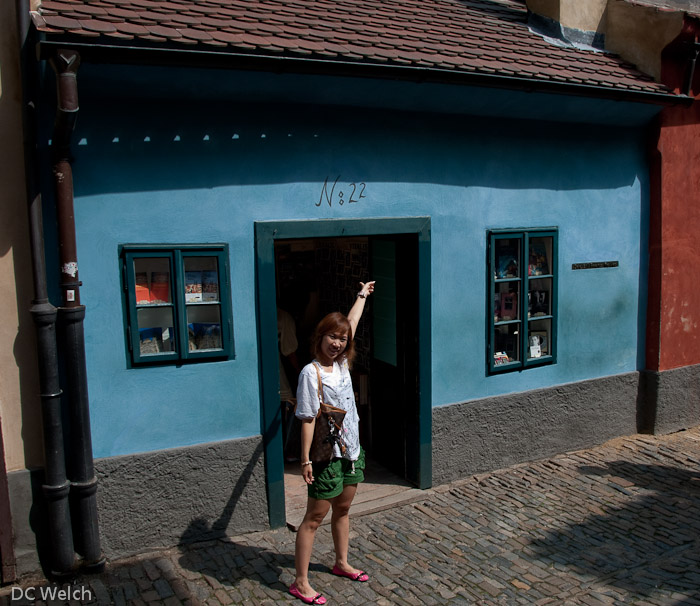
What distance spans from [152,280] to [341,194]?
166cm

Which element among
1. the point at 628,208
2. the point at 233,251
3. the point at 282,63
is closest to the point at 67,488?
the point at 233,251

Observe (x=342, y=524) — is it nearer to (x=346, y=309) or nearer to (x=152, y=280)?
(x=152, y=280)

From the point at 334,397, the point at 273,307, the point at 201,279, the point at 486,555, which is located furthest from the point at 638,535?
the point at 201,279

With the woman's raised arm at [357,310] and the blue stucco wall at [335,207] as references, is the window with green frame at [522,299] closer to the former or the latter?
the blue stucco wall at [335,207]

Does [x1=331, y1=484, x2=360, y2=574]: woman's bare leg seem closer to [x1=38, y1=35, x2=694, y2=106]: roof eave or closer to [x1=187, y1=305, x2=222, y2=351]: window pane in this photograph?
[x1=187, y1=305, x2=222, y2=351]: window pane

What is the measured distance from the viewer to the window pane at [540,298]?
22.3 feet

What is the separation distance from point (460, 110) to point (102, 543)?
4.54 m

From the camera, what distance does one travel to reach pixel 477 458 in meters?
6.46

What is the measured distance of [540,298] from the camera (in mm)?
6852

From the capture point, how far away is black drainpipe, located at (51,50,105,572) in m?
4.37

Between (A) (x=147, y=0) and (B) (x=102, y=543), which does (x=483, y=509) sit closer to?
(B) (x=102, y=543)

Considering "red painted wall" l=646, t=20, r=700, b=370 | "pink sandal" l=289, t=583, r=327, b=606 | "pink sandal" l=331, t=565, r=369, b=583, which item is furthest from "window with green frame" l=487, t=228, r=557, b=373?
"pink sandal" l=289, t=583, r=327, b=606

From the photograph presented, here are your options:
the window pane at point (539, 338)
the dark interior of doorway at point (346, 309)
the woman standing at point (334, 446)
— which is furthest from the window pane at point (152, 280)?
the window pane at point (539, 338)

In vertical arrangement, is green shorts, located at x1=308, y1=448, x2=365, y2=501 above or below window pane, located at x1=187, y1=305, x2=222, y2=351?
below
